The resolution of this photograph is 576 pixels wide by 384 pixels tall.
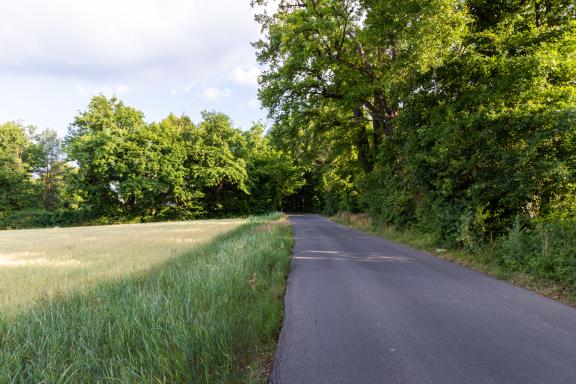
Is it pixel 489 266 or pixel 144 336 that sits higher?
pixel 144 336

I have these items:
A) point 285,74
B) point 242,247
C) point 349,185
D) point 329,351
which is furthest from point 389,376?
point 349,185

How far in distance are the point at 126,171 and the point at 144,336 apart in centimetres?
3950

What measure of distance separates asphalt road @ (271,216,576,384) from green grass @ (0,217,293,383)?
46 cm

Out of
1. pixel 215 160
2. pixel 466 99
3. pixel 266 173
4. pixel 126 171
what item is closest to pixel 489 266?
pixel 466 99

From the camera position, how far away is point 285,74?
1730 cm

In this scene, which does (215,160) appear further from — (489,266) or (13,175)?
(489,266)

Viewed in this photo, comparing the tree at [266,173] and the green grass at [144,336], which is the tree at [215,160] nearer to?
the tree at [266,173]

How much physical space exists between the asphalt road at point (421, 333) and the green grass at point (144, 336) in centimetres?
46

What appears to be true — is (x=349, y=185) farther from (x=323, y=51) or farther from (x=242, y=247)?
(x=242, y=247)

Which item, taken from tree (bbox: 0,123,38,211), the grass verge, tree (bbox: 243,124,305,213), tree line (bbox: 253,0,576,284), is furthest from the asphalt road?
tree (bbox: 0,123,38,211)

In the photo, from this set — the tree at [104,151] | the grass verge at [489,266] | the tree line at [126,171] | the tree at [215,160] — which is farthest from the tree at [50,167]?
the grass verge at [489,266]

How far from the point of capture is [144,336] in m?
3.17

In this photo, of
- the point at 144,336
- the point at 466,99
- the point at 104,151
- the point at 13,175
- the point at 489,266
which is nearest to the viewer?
the point at 144,336

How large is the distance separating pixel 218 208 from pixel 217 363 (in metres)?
44.3
